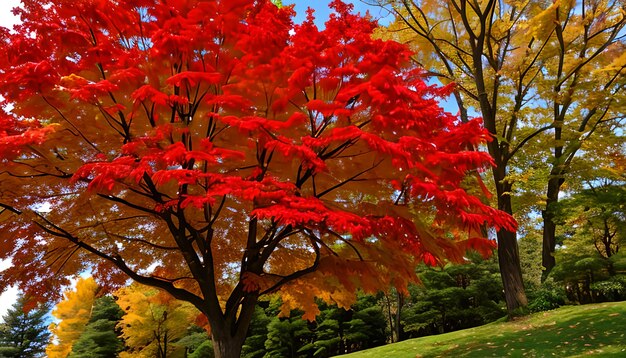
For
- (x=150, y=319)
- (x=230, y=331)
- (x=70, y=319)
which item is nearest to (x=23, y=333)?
(x=70, y=319)

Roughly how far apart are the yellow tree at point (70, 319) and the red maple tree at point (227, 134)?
1178 inches

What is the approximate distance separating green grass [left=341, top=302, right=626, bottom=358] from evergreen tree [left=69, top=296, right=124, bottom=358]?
26.7m

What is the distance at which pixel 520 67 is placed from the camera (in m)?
14.1

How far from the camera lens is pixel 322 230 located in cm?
641

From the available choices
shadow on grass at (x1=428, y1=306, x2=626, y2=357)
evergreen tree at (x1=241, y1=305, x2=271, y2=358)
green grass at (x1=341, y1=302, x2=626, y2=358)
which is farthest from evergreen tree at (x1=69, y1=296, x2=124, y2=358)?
shadow on grass at (x1=428, y1=306, x2=626, y2=357)

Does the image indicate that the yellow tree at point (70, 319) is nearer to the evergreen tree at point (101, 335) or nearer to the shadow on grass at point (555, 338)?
the evergreen tree at point (101, 335)

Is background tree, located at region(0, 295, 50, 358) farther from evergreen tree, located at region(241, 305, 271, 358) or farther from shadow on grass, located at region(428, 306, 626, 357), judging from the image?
shadow on grass, located at region(428, 306, 626, 357)

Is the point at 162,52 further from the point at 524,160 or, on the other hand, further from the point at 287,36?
the point at 524,160

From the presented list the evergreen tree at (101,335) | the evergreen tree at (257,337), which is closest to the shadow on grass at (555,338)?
the evergreen tree at (257,337)

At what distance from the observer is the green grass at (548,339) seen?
770 centimetres

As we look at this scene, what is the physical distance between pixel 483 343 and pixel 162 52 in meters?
9.46

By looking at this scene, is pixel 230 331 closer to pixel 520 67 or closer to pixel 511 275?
pixel 511 275

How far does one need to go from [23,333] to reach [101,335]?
2617 centimetres

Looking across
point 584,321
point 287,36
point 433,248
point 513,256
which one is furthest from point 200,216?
point 513,256
